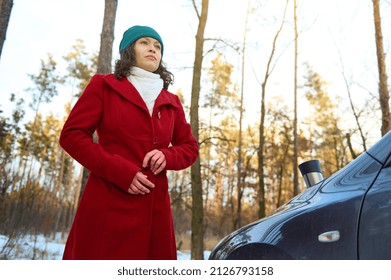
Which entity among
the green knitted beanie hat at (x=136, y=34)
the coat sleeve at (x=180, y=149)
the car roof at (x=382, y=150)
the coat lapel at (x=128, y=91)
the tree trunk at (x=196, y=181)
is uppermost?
the tree trunk at (x=196, y=181)

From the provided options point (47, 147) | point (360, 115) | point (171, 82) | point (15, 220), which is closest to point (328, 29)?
point (360, 115)

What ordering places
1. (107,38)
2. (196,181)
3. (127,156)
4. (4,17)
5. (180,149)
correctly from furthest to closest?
(196,181), (107,38), (4,17), (180,149), (127,156)

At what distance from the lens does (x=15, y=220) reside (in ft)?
24.3

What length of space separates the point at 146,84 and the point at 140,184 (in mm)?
544

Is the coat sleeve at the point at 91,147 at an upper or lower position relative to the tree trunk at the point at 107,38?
lower

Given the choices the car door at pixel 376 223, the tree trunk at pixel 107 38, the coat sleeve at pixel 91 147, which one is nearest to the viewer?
the car door at pixel 376 223

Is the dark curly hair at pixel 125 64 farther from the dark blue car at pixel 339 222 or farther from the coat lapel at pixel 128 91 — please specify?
the dark blue car at pixel 339 222

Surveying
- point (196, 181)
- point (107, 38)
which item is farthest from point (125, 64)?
point (196, 181)

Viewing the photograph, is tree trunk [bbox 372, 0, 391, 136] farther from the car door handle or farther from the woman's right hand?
the woman's right hand

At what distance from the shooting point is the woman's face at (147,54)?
183cm

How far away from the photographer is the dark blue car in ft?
4.13

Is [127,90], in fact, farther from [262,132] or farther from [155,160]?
[262,132]

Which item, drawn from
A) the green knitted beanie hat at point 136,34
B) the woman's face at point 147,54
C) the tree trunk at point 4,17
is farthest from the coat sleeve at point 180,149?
the tree trunk at point 4,17

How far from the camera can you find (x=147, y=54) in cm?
183
